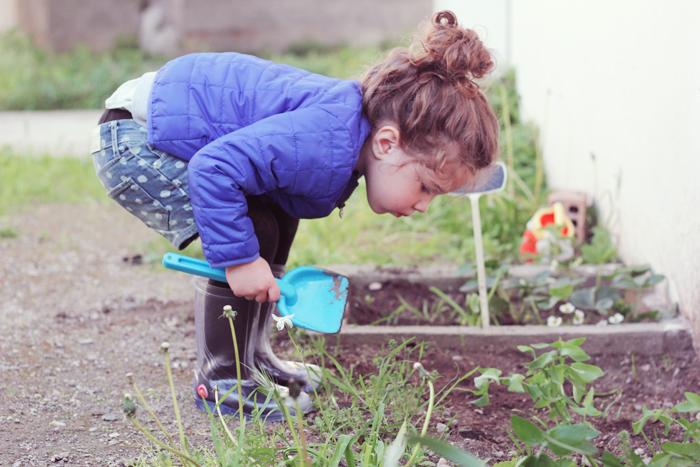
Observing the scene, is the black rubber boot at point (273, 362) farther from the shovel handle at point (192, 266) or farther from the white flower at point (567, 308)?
the white flower at point (567, 308)

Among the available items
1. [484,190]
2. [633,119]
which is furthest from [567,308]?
[633,119]

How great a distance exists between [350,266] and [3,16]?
7.70 m

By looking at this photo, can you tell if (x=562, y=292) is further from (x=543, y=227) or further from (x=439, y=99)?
(x=439, y=99)

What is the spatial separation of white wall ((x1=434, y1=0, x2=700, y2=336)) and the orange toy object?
17cm

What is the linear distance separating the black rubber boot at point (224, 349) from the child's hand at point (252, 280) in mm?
136

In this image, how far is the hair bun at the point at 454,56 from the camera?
1322 millimetres

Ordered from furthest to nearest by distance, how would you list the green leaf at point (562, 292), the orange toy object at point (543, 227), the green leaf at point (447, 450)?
the orange toy object at point (543, 227) → the green leaf at point (562, 292) → the green leaf at point (447, 450)

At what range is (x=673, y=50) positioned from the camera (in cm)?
182

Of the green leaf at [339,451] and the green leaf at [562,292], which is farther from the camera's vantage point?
the green leaf at [562,292]

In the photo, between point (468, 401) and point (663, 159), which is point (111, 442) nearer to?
point (468, 401)

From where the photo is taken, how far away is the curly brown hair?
52.6 inches

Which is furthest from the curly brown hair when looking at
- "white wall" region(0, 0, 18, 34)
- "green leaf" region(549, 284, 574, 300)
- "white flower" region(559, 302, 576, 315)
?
"white wall" region(0, 0, 18, 34)

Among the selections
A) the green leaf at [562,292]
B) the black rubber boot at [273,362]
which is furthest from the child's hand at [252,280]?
the green leaf at [562,292]

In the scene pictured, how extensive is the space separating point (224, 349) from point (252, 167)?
1.59ft
